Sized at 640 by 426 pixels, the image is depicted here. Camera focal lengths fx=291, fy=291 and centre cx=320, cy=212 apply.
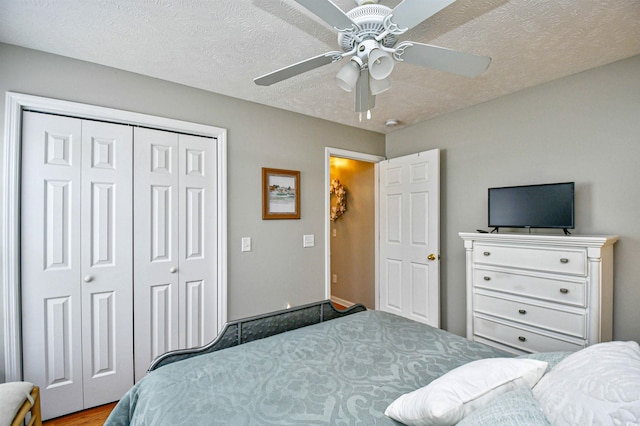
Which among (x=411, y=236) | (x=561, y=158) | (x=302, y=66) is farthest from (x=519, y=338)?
(x=302, y=66)

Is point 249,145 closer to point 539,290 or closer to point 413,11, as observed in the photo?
point 413,11

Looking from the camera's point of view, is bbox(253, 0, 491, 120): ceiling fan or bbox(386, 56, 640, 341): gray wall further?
bbox(386, 56, 640, 341): gray wall

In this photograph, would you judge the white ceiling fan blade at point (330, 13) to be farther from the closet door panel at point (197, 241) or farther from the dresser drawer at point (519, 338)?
the dresser drawer at point (519, 338)

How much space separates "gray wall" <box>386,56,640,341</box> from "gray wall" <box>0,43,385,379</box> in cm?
124

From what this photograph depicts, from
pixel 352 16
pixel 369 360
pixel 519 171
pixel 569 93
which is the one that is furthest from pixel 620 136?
pixel 369 360

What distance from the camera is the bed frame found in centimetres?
151

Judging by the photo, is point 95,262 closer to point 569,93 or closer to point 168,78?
point 168,78

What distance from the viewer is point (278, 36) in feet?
5.74

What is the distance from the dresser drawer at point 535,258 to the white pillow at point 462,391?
4.39 feet

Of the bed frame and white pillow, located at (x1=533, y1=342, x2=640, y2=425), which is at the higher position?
white pillow, located at (x1=533, y1=342, x2=640, y2=425)

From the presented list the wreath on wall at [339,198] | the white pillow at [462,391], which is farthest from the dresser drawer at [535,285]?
the wreath on wall at [339,198]

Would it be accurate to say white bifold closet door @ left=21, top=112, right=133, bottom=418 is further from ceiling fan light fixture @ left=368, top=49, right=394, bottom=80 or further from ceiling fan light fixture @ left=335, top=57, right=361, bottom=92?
ceiling fan light fixture @ left=368, top=49, right=394, bottom=80

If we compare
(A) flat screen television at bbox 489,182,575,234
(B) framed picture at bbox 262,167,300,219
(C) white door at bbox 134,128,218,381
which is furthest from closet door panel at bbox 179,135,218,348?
(A) flat screen television at bbox 489,182,575,234

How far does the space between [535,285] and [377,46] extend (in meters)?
2.08
